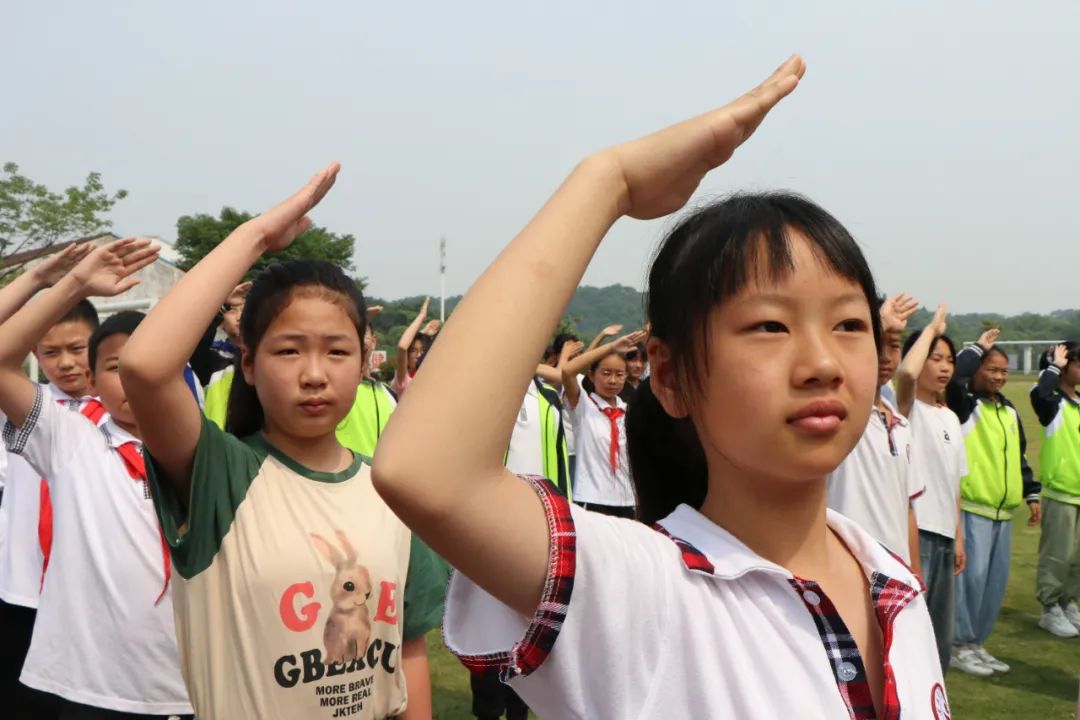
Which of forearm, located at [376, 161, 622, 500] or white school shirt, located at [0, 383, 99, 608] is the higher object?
forearm, located at [376, 161, 622, 500]

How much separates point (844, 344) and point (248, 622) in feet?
4.65

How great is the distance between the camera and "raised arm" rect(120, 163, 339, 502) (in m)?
1.82

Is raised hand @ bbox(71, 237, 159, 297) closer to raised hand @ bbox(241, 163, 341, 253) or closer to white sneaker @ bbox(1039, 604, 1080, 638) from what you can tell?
raised hand @ bbox(241, 163, 341, 253)

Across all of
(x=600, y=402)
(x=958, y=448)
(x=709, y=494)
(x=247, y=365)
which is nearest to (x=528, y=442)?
(x=600, y=402)

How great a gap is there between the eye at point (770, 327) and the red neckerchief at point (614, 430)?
612 cm

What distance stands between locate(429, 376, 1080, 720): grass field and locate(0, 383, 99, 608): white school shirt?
2167mm

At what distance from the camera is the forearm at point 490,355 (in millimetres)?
928

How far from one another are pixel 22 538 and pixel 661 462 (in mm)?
3088

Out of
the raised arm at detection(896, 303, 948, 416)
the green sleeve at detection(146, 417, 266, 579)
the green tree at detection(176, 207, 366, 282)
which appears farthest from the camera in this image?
the green tree at detection(176, 207, 366, 282)

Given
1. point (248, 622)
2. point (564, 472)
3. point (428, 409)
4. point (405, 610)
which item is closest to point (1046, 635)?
point (564, 472)

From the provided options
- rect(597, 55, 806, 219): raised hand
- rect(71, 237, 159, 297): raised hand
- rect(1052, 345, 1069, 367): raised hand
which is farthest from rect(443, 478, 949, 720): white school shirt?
rect(1052, 345, 1069, 367): raised hand

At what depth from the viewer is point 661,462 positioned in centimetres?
158

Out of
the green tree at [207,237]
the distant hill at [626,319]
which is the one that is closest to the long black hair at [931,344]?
the distant hill at [626,319]

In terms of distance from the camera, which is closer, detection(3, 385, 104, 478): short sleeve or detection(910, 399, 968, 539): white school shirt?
detection(3, 385, 104, 478): short sleeve
